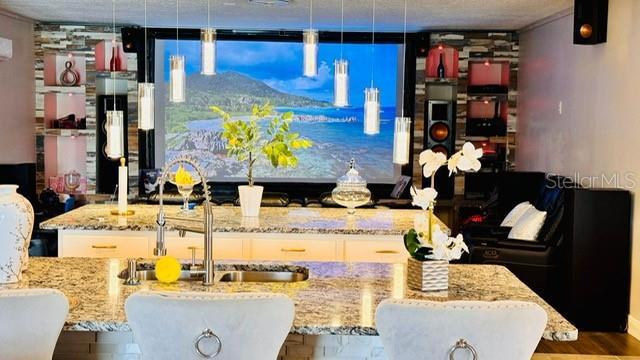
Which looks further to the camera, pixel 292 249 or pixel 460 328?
pixel 292 249

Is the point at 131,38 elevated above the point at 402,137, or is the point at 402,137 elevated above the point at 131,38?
the point at 131,38

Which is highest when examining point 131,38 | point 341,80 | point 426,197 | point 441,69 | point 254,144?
point 131,38

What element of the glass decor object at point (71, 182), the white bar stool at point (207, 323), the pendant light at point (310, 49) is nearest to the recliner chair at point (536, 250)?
the pendant light at point (310, 49)

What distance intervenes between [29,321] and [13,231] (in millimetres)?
688

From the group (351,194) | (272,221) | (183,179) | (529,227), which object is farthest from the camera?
(529,227)

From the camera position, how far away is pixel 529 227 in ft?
22.1

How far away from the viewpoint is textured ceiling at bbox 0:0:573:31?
7.63m

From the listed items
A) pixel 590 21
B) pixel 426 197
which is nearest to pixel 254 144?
pixel 426 197

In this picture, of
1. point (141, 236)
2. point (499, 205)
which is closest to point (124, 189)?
point (141, 236)

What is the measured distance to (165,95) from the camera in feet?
33.9

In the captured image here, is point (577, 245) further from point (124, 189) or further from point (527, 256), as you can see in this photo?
point (124, 189)

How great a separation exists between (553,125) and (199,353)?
21.8 ft

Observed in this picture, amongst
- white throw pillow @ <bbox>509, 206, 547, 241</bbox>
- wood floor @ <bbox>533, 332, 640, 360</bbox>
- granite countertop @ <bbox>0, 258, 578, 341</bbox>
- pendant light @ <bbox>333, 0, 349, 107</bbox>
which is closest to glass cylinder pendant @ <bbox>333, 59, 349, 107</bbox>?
pendant light @ <bbox>333, 0, 349, 107</bbox>

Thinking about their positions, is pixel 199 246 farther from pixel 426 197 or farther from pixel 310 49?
pixel 426 197
